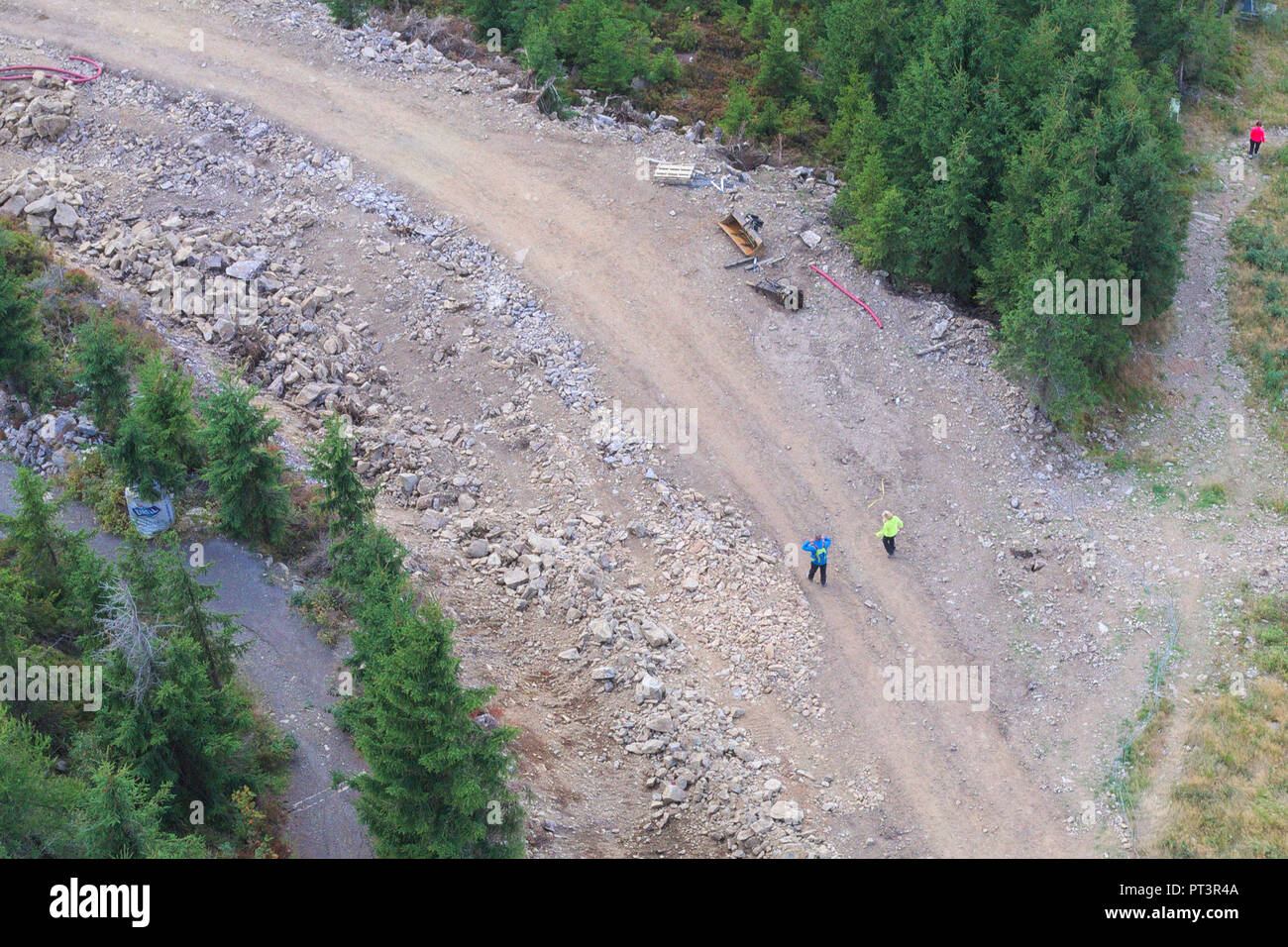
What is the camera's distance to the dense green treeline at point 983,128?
30.8 meters

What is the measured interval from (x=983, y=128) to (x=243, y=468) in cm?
2265

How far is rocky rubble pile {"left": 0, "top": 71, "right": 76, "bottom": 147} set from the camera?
38.1m

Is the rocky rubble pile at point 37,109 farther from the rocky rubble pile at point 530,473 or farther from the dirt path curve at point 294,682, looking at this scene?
the dirt path curve at point 294,682

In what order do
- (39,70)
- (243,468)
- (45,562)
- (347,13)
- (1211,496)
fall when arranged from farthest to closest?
(347,13) < (39,70) < (1211,496) < (243,468) < (45,562)

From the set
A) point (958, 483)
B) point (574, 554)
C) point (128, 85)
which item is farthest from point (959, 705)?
point (128, 85)

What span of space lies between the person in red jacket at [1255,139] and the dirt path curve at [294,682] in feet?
130

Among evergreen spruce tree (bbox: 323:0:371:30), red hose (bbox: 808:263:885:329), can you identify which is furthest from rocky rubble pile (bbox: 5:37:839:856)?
red hose (bbox: 808:263:885:329)

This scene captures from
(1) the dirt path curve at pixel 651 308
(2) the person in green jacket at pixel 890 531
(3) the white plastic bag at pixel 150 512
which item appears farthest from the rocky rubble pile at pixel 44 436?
(2) the person in green jacket at pixel 890 531

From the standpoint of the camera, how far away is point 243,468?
80.3 ft

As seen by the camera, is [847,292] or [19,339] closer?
[19,339]

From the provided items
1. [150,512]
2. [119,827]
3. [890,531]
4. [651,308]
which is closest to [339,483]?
[150,512]

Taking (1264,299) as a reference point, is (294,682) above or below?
below

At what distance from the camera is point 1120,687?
25453mm

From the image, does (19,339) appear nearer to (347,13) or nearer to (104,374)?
(104,374)
